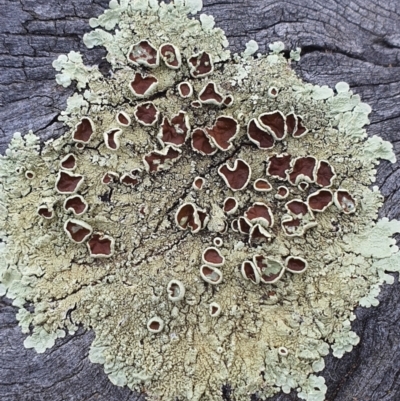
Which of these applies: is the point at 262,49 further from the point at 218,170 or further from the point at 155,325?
the point at 155,325

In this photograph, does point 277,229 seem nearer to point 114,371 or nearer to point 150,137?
point 150,137

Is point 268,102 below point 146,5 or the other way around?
below

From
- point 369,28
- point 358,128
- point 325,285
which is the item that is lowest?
point 325,285

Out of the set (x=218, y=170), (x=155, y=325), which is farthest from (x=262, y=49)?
(x=155, y=325)

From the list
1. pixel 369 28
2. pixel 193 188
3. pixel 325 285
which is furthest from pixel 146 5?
pixel 325 285

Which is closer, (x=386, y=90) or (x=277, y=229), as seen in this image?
(x=277, y=229)

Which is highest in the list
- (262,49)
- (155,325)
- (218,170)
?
(262,49)
